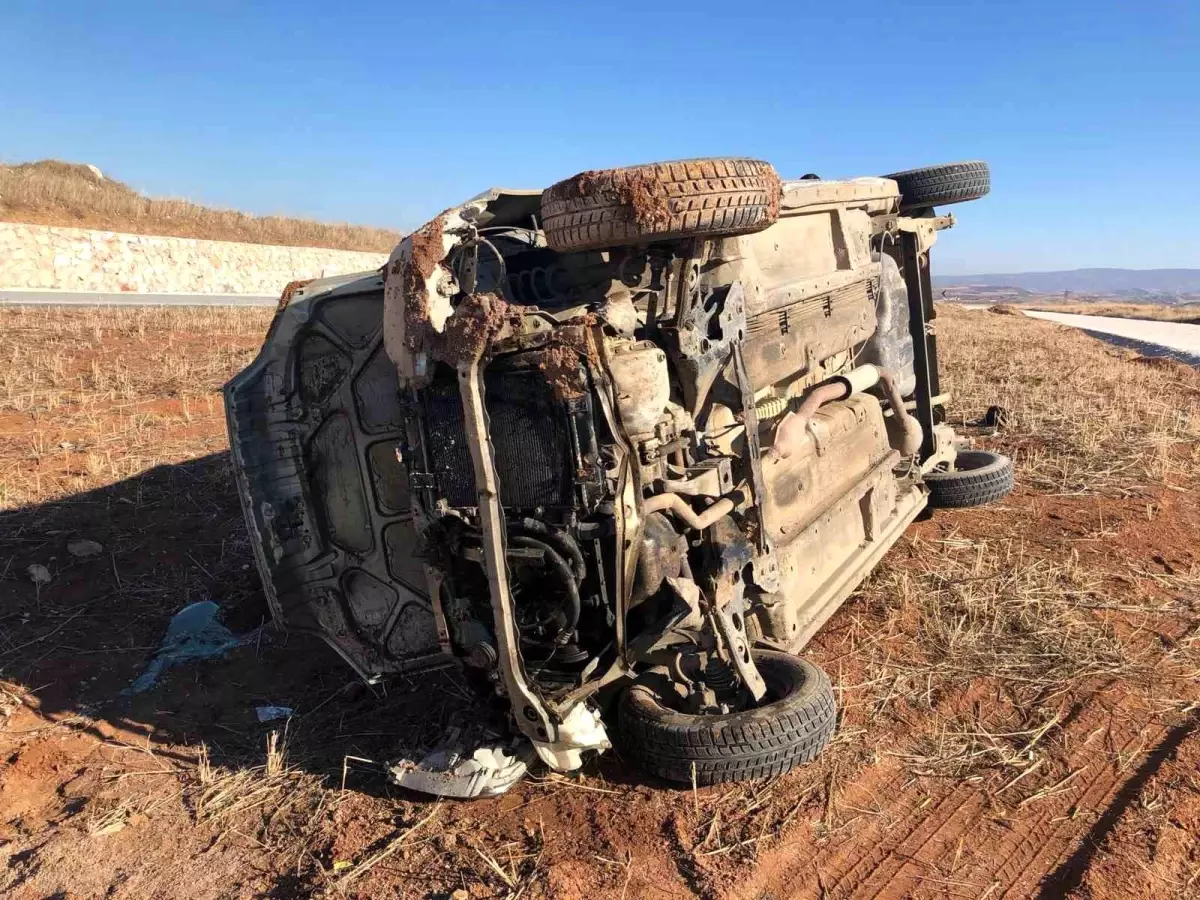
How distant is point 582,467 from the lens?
3.05m

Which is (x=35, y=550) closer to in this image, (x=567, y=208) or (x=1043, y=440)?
(x=567, y=208)

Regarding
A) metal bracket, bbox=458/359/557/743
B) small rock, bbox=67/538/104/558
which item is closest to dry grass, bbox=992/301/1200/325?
small rock, bbox=67/538/104/558

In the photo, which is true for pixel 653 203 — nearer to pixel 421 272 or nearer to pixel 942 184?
pixel 421 272

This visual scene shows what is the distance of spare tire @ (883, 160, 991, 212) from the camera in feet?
22.2

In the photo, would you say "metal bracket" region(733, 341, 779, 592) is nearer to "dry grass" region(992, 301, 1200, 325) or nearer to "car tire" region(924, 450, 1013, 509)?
"car tire" region(924, 450, 1013, 509)

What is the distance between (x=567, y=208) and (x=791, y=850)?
242 cm

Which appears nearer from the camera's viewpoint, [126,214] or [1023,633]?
[1023,633]

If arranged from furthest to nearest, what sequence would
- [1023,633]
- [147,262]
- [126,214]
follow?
1. [126,214]
2. [147,262]
3. [1023,633]

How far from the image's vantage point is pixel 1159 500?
6723 mm

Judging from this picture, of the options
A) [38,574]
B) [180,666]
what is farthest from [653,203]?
[38,574]

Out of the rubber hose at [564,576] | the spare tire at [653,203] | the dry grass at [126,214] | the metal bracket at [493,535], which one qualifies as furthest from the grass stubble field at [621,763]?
the dry grass at [126,214]

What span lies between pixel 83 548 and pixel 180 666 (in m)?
1.78

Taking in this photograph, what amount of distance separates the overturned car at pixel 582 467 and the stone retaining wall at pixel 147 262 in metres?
16.1

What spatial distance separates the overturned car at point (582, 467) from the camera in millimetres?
3088
